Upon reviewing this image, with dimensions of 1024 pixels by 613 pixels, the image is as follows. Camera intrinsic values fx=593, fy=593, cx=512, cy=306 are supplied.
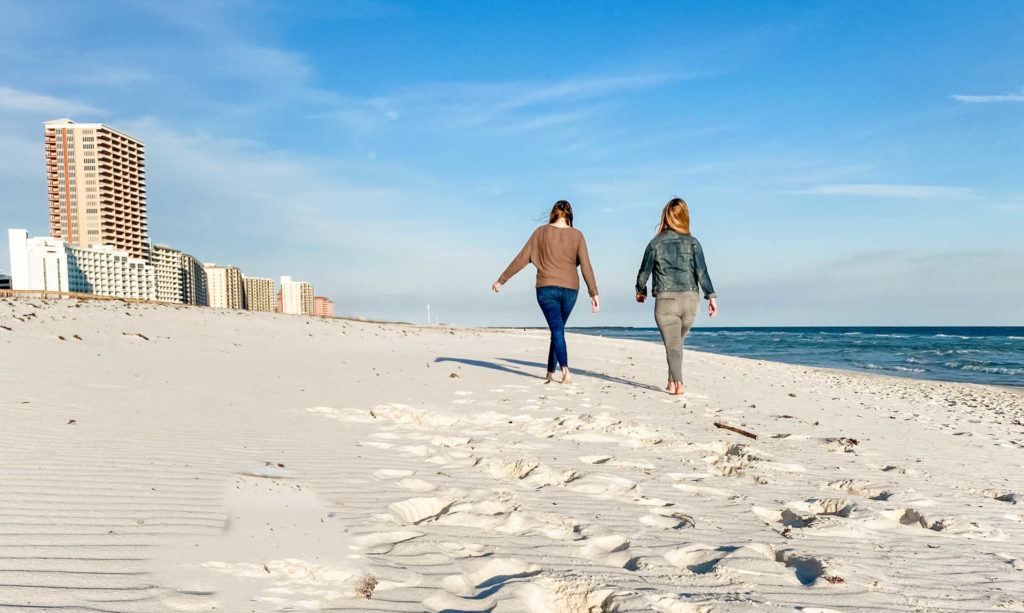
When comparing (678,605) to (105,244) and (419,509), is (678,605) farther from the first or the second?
(105,244)

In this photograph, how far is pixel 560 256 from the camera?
7.05m

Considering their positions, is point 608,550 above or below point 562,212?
below

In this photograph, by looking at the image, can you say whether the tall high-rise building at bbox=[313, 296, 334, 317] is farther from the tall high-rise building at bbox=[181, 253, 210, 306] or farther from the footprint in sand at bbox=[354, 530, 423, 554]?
the footprint in sand at bbox=[354, 530, 423, 554]

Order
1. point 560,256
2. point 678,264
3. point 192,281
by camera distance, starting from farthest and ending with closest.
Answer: point 192,281 → point 560,256 → point 678,264

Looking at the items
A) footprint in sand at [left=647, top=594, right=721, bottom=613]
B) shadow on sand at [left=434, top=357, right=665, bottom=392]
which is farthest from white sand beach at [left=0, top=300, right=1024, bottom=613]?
shadow on sand at [left=434, top=357, right=665, bottom=392]

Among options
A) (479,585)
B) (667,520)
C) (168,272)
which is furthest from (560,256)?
(168,272)

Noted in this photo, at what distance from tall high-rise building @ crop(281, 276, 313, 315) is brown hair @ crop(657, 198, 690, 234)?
72.2 meters

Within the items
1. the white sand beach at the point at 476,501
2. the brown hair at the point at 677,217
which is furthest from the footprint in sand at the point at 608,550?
the brown hair at the point at 677,217

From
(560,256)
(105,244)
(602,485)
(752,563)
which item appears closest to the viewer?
(752,563)

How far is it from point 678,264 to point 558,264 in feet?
4.51

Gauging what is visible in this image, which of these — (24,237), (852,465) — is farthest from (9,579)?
(24,237)

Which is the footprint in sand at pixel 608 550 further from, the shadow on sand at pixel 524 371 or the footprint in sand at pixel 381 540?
the shadow on sand at pixel 524 371

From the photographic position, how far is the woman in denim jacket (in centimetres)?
673

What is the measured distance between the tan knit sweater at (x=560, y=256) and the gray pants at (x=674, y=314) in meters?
0.84
